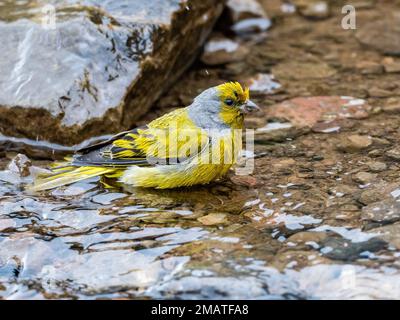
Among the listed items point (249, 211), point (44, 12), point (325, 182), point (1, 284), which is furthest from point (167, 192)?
point (44, 12)

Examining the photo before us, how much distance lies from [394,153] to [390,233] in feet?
4.92

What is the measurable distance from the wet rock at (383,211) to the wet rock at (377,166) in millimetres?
596

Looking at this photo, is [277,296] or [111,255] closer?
[277,296]

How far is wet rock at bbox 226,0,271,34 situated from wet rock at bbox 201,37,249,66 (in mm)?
415

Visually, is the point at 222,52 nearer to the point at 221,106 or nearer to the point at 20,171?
the point at 221,106

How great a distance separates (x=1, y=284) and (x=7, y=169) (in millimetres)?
1721

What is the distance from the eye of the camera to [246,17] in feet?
31.0

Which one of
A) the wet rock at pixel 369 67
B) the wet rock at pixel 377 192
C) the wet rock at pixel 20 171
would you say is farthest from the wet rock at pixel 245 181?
the wet rock at pixel 369 67

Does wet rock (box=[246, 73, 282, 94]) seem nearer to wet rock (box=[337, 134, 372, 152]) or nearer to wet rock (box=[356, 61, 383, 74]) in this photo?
wet rock (box=[356, 61, 383, 74])

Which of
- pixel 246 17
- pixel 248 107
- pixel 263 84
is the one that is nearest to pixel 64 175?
pixel 248 107

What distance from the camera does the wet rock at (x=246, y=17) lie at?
935cm

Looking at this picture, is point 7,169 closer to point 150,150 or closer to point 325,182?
point 150,150

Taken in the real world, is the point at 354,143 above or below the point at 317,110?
below
